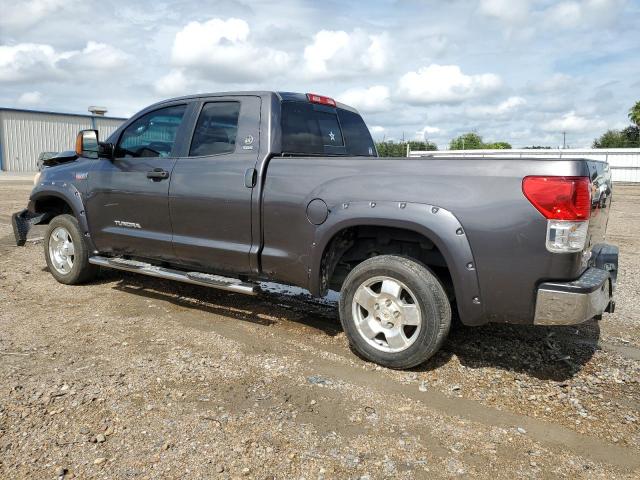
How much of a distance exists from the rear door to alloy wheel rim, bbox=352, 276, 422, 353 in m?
1.08

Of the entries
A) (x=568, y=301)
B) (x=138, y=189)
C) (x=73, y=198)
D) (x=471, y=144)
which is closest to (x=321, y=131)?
(x=138, y=189)

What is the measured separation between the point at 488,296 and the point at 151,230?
10.2ft

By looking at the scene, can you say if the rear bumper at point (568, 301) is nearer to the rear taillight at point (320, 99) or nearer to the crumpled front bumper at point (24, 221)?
the rear taillight at point (320, 99)

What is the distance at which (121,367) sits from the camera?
12.1 ft

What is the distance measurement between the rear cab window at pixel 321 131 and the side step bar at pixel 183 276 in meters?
1.16

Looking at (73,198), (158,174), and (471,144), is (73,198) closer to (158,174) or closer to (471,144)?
(158,174)

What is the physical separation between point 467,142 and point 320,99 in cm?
4408

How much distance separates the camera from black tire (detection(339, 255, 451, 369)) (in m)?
3.50

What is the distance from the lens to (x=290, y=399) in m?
3.28

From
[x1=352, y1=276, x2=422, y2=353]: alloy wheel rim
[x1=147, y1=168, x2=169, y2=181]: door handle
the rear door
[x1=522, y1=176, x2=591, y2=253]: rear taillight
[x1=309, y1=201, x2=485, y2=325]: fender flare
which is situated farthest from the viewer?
[x1=147, y1=168, x2=169, y2=181]: door handle

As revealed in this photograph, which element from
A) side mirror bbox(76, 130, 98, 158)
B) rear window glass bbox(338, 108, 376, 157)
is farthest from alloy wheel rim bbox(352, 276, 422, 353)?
side mirror bbox(76, 130, 98, 158)

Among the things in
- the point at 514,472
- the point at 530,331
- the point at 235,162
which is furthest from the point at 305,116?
the point at 514,472

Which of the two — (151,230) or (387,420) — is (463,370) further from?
(151,230)

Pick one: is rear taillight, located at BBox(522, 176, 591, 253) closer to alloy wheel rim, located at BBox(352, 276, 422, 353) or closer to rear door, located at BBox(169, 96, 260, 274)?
alloy wheel rim, located at BBox(352, 276, 422, 353)
